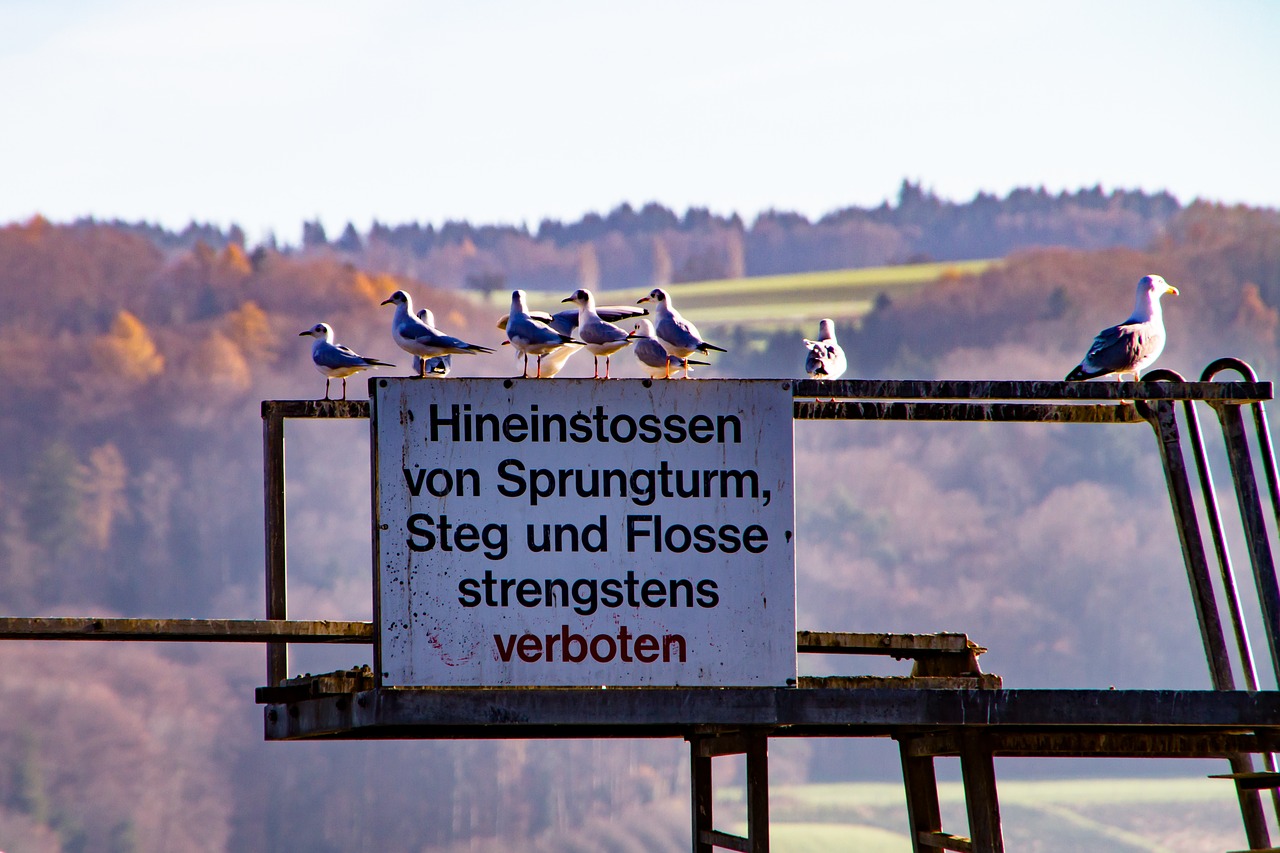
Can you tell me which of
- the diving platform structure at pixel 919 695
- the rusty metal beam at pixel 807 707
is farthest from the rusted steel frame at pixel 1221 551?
the rusty metal beam at pixel 807 707

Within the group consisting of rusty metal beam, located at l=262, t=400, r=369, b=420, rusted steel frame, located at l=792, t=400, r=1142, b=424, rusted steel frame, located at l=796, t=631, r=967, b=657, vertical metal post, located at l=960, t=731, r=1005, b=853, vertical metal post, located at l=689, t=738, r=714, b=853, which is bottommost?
vertical metal post, located at l=960, t=731, r=1005, b=853

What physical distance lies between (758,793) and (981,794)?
1791 mm

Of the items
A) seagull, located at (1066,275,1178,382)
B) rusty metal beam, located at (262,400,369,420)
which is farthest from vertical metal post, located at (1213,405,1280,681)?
rusty metal beam, located at (262,400,369,420)

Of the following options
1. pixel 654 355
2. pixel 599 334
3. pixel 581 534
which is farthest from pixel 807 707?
pixel 654 355

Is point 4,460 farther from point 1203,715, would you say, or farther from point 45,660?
point 1203,715

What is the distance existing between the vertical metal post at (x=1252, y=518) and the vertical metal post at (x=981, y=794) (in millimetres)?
2092

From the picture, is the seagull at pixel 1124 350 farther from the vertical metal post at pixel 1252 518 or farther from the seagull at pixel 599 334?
the vertical metal post at pixel 1252 518

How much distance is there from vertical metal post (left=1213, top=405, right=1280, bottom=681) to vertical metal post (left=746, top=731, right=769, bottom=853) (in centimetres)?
353

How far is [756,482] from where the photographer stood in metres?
10.5

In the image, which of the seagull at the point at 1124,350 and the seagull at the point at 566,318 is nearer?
the seagull at the point at 566,318

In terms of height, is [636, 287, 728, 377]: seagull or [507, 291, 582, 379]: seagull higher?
[636, 287, 728, 377]: seagull

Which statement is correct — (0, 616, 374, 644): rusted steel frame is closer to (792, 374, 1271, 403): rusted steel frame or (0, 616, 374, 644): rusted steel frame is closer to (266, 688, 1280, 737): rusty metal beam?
(266, 688, 1280, 737): rusty metal beam

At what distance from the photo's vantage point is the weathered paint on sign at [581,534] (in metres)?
10.2

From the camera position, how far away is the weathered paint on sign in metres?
10.2
